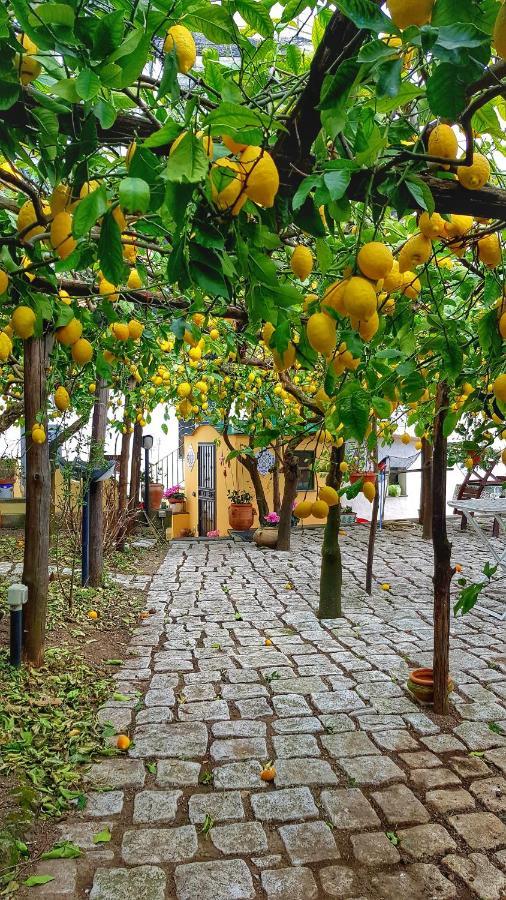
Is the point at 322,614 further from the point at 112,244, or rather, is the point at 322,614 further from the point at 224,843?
the point at 112,244

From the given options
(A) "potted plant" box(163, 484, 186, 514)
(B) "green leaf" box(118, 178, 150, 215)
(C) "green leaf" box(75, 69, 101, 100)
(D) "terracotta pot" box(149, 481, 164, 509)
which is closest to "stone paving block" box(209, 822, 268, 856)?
(B) "green leaf" box(118, 178, 150, 215)

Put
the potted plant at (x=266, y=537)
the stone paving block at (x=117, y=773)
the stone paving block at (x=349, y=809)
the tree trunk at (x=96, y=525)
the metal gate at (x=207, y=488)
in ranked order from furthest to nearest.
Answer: the metal gate at (x=207, y=488), the potted plant at (x=266, y=537), the tree trunk at (x=96, y=525), the stone paving block at (x=117, y=773), the stone paving block at (x=349, y=809)

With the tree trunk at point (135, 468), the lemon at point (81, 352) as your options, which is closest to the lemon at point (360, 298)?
the lemon at point (81, 352)

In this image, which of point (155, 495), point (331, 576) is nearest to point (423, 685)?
point (331, 576)

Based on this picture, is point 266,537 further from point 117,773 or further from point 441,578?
Result: point 117,773

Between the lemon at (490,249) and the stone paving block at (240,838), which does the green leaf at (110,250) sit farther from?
the stone paving block at (240,838)

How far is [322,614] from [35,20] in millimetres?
4776

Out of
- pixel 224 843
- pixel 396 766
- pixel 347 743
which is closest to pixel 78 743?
pixel 224 843

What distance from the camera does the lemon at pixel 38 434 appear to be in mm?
3654

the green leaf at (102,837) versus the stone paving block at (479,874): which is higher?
the green leaf at (102,837)

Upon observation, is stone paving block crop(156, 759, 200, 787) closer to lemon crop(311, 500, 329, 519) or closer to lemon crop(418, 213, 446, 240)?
lemon crop(311, 500, 329, 519)

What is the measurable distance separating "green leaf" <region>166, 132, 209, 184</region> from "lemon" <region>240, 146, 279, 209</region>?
23cm

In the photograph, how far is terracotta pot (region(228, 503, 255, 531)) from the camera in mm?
11023

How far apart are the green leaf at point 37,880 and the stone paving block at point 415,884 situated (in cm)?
102
